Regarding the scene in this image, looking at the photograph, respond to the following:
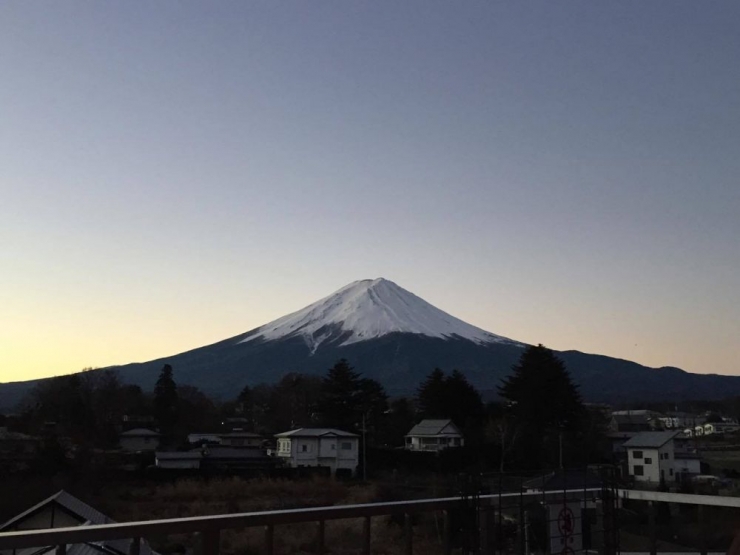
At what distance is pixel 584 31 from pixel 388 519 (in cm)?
851

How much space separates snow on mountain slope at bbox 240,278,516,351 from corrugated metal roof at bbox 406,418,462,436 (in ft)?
281

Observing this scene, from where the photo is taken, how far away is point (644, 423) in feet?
178

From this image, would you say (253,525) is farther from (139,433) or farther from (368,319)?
(368,319)

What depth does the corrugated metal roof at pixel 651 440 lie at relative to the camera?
27.8 metres

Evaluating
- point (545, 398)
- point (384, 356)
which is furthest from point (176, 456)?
point (384, 356)

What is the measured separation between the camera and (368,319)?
13500 centimetres

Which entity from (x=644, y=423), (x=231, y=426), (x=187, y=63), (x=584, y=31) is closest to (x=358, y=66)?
(x=187, y=63)

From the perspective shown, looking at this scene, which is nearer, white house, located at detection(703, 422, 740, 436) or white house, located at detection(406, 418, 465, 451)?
white house, located at detection(406, 418, 465, 451)

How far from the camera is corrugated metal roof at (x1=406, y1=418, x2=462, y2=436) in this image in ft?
115

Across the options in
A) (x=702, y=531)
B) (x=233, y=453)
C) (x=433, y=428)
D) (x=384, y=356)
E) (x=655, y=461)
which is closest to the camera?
(x=702, y=531)

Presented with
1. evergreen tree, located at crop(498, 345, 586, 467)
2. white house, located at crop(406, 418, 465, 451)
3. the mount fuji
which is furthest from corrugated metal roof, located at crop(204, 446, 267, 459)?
the mount fuji

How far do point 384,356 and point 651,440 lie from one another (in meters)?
91.3

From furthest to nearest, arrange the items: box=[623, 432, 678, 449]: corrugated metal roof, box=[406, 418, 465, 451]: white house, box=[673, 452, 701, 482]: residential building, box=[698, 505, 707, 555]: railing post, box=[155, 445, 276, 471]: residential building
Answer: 1. box=[406, 418, 465, 451]: white house
2. box=[155, 445, 276, 471]: residential building
3. box=[623, 432, 678, 449]: corrugated metal roof
4. box=[673, 452, 701, 482]: residential building
5. box=[698, 505, 707, 555]: railing post

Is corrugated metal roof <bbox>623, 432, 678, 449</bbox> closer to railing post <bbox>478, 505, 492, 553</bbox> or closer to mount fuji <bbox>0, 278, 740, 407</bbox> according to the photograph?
railing post <bbox>478, 505, 492, 553</bbox>
